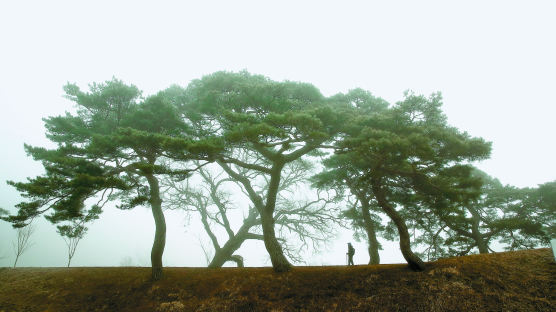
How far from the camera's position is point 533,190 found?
12.6m

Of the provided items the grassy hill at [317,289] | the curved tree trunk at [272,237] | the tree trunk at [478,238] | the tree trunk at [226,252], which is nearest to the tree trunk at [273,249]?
the curved tree trunk at [272,237]

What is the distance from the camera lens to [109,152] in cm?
792

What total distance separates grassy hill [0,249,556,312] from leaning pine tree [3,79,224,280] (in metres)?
1.50

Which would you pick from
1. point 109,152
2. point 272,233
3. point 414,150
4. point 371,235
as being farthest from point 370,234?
point 109,152

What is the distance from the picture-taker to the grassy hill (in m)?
5.41

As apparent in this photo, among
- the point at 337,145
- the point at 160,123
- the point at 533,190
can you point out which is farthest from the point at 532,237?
the point at 160,123

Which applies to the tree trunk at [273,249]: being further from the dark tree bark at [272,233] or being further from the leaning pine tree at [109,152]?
the leaning pine tree at [109,152]

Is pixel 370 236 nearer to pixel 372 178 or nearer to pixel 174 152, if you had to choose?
pixel 372 178

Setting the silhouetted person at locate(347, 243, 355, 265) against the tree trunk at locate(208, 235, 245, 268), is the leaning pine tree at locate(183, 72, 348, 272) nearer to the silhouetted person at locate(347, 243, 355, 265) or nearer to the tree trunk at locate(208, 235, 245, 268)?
the silhouetted person at locate(347, 243, 355, 265)

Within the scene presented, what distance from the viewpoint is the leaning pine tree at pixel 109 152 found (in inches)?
261

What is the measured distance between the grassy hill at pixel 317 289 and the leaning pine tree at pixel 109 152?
4.91 ft

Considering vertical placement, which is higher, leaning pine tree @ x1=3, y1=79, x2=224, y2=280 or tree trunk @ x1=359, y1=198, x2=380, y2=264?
leaning pine tree @ x1=3, y1=79, x2=224, y2=280

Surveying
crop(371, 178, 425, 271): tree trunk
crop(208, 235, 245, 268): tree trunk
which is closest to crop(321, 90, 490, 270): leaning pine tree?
crop(371, 178, 425, 271): tree trunk

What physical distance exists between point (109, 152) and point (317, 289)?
742 cm
